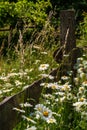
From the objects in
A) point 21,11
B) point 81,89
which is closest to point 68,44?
point 81,89

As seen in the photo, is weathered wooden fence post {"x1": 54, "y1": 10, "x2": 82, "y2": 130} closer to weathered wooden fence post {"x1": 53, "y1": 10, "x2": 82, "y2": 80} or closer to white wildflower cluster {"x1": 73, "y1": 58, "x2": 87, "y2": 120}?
weathered wooden fence post {"x1": 53, "y1": 10, "x2": 82, "y2": 80}

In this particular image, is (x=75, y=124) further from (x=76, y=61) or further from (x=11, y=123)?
(x=11, y=123)

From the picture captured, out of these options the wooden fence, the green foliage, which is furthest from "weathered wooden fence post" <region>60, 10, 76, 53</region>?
the green foliage

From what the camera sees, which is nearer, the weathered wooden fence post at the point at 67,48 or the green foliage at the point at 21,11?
the weathered wooden fence post at the point at 67,48

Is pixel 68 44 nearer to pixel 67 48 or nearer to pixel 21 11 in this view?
pixel 67 48

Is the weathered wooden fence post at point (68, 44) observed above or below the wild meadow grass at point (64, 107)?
above

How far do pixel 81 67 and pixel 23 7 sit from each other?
17.2 ft

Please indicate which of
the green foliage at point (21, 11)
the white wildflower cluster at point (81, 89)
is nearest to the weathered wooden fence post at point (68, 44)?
the white wildflower cluster at point (81, 89)

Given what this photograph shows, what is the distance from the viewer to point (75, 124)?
12.4 feet

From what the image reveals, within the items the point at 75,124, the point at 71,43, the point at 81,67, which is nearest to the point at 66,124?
the point at 75,124

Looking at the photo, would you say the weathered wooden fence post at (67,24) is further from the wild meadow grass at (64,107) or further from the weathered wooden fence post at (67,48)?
the wild meadow grass at (64,107)

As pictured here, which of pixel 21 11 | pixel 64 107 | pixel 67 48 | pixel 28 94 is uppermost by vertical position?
pixel 28 94

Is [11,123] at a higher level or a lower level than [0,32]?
higher

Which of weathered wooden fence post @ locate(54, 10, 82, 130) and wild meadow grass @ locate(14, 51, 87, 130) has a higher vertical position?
weathered wooden fence post @ locate(54, 10, 82, 130)
